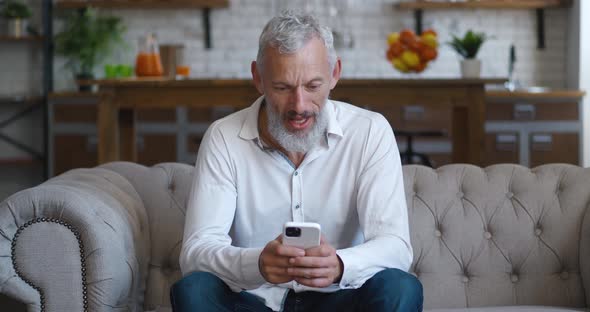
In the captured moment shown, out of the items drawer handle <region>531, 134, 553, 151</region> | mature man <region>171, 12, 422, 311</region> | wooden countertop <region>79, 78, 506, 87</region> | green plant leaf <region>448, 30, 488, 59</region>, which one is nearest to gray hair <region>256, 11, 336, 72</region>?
mature man <region>171, 12, 422, 311</region>

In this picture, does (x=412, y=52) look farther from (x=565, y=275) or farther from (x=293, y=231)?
(x=293, y=231)

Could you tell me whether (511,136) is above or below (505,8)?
below

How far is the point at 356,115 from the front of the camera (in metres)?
2.09

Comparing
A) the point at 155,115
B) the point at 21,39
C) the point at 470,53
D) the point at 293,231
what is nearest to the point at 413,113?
the point at 470,53

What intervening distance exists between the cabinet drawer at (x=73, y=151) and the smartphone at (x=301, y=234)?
4365 mm

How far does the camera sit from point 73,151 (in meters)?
5.87

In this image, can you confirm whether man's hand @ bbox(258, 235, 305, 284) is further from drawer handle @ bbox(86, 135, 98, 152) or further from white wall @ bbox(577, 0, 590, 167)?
white wall @ bbox(577, 0, 590, 167)

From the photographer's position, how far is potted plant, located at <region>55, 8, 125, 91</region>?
5996 millimetres

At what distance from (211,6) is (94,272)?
456 cm

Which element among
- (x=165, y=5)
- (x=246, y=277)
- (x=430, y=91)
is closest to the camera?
(x=246, y=277)

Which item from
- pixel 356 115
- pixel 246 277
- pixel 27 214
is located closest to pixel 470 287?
pixel 356 115

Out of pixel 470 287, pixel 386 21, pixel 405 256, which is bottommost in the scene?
pixel 470 287

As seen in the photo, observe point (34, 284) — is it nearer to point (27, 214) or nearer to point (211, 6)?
point (27, 214)

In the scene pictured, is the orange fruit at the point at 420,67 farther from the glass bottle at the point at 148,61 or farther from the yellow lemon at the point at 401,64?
the glass bottle at the point at 148,61
